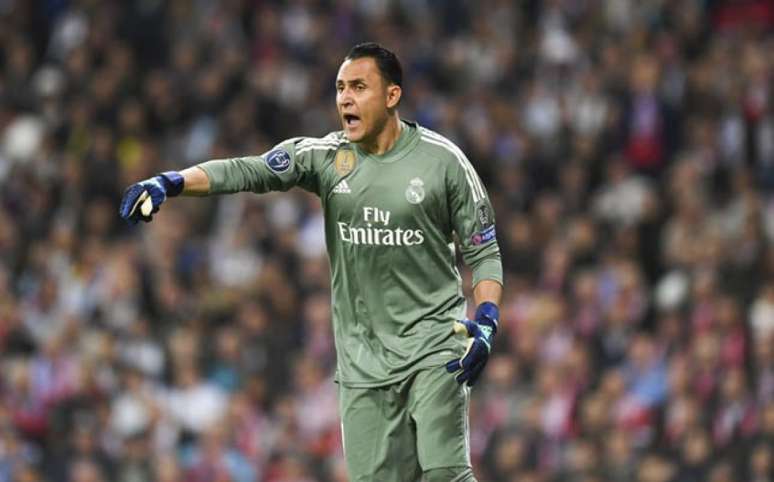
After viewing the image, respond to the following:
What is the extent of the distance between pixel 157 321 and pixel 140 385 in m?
0.84

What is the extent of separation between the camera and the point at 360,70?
25.1 ft

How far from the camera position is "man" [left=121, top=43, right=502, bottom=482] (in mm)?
7625

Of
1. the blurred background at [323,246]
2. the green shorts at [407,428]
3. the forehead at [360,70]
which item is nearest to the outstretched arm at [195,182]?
the forehead at [360,70]

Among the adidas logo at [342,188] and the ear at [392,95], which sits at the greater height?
the ear at [392,95]

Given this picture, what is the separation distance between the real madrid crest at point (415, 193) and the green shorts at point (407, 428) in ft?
2.61

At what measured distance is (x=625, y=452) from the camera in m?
12.7

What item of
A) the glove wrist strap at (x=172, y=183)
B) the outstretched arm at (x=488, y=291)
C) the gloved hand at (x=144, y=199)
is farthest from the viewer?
the outstretched arm at (x=488, y=291)

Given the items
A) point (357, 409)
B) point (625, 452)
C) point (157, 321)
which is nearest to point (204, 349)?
point (157, 321)

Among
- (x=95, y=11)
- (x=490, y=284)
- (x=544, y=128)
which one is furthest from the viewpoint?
(x=95, y=11)

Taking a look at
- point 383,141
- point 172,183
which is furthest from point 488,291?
point 172,183

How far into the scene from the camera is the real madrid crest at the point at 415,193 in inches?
301

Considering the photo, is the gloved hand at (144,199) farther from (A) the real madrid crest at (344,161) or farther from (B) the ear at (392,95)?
(B) the ear at (392,95)

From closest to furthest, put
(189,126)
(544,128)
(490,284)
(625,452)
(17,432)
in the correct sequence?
(490,284) < (625,452) < (17,432) < (544,128) < (189,126)

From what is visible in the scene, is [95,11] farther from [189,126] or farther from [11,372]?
[11,372]
